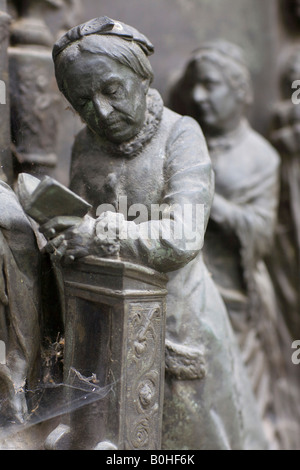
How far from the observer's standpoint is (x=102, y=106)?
136cm

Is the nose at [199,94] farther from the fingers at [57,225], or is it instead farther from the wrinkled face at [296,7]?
the fingers at [57,225]

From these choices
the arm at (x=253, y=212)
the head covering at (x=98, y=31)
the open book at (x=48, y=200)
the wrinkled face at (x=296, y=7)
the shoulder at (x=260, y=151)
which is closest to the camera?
the open book at (x=48, y=200)

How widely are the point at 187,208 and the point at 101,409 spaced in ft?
1.65

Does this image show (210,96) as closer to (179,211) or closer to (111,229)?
(179,211)

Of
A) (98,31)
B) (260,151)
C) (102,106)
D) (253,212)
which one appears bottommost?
(102,106)

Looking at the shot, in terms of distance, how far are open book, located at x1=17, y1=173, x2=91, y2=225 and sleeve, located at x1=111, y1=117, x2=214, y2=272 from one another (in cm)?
13

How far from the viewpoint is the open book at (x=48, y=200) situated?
1237 millimetres

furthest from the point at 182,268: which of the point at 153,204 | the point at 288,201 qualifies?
the point at 288,201

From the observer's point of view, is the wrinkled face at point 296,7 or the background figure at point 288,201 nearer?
the background figure at point 288,201

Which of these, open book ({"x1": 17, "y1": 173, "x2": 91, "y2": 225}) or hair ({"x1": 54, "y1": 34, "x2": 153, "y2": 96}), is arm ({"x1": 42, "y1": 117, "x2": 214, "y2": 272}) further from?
hair ({"x1": 54, "y1": 34, "x2": 153, "y2": 96})

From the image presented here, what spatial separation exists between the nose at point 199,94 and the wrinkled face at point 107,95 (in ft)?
3.64

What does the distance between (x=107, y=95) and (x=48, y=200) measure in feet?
0.98

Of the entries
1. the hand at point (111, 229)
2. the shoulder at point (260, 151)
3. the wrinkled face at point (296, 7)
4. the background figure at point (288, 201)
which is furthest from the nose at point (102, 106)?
the wrinkled face at point (296, 7)

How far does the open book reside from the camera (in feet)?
4.06
